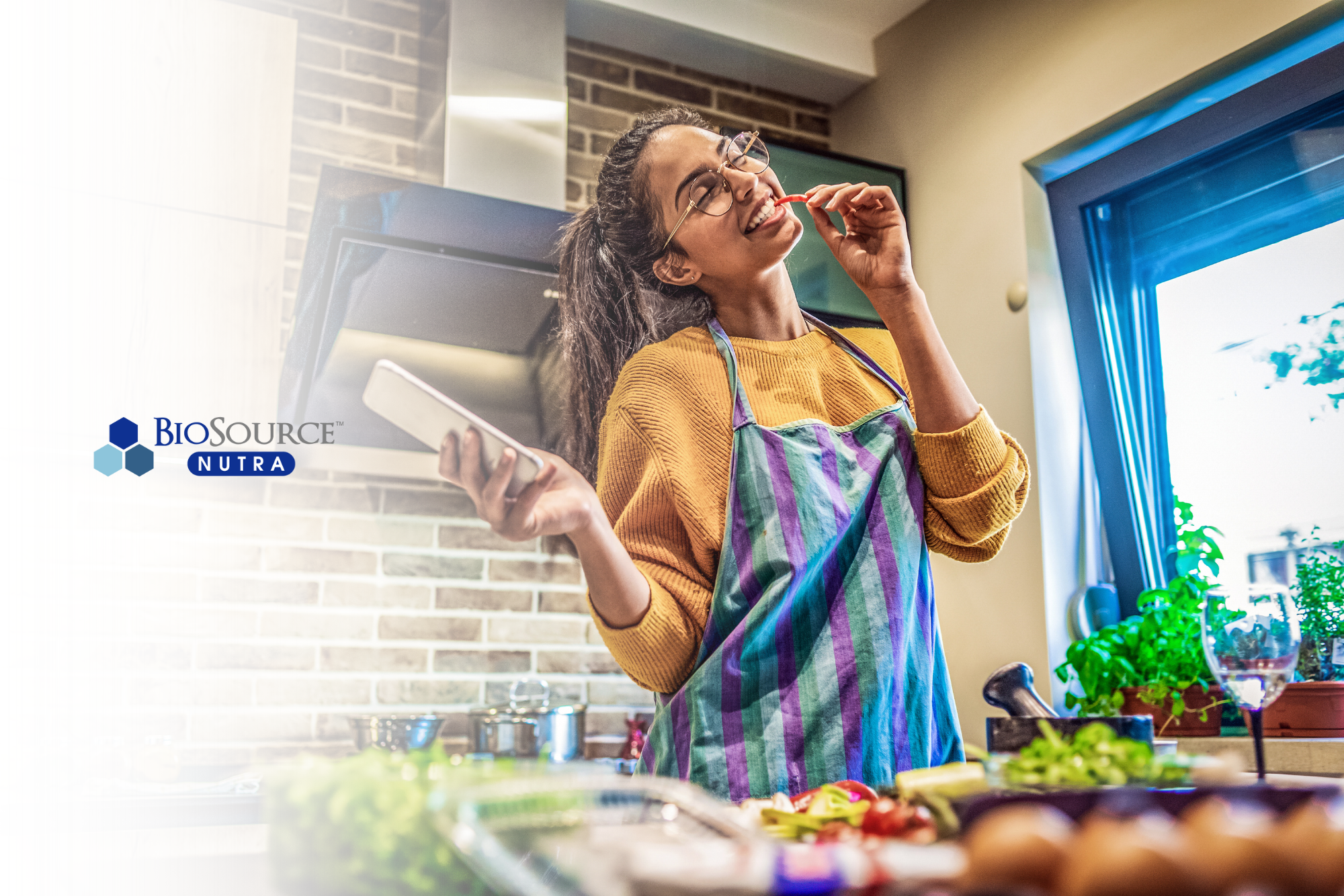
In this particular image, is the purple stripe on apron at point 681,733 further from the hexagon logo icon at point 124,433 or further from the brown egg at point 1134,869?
the hexagon logo icon at point 124,433

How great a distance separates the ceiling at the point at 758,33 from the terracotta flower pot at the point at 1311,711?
201 cm

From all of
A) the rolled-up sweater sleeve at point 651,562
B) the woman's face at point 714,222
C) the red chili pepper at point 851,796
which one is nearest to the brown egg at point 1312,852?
the red chili pepper at point 851,796

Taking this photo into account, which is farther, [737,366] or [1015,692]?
[737,366]

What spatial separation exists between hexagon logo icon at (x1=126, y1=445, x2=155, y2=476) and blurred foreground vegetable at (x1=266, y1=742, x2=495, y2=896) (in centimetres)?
199

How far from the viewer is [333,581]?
235 cm

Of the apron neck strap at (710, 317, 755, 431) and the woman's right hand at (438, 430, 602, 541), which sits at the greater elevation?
the apron neck strap at (710, 317, 755, 431)

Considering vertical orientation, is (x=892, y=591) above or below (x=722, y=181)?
below

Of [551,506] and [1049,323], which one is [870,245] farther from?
[1049,323]

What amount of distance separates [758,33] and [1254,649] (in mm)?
2333

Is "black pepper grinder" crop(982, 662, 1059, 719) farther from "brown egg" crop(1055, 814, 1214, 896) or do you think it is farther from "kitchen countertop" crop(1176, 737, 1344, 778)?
"kitchen countertop" crop(1176, 737, 1344, 778)

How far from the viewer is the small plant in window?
6.26 feet

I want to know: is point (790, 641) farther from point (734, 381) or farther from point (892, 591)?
point (734, 381)

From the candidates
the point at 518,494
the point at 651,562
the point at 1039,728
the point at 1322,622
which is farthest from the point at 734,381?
the point at 1322,622

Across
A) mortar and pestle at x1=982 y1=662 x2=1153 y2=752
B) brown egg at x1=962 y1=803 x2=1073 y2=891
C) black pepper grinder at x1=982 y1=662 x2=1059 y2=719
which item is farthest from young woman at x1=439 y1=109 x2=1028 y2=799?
brown egg at x1=962 y1=803 x2=1073 y2=891
